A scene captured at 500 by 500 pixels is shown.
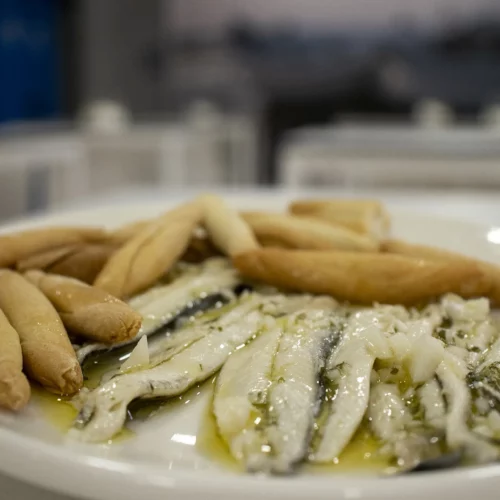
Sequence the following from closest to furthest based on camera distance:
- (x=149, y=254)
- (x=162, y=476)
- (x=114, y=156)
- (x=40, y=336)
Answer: (x=162, y=476), (x=40, y=336), (x=149, y=254), (x=114, y=156)

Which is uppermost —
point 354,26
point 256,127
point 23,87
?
point 354,26

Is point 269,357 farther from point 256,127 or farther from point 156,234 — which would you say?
point 256,127

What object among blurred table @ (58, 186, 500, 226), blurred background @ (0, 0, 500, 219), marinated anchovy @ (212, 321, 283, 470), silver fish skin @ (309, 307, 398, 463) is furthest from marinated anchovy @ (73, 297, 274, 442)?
blurred background @ (0, 0, 500, 219)

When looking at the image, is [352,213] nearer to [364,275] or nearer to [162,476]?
[364,275]

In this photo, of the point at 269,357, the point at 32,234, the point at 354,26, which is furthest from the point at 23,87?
the point at 269,357

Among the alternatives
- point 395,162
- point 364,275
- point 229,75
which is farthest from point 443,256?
point 229,75

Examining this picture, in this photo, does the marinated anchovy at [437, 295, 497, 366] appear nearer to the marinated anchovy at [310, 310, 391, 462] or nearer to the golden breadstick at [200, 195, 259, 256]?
the marinated anchovy at [310, 310, 391, 462]
